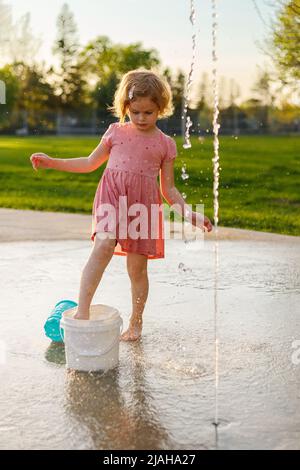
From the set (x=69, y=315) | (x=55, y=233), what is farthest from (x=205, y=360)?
(x=55, y=233)

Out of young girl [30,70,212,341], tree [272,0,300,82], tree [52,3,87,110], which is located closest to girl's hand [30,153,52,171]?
young girl [30,70,212,341]

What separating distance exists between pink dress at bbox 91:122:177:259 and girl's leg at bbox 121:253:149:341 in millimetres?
70

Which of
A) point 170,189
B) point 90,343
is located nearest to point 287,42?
point 170,189

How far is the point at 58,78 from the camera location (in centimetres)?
5375

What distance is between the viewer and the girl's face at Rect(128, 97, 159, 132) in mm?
3535

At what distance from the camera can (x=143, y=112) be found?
3.56m

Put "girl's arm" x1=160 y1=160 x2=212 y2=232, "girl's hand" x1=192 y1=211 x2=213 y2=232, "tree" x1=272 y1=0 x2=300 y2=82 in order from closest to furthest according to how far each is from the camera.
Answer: "girl's hand" x1=192 y1=211 x2=213 y2=232, "girl's arm" x1=160 y1=160 x2=212 y2=232, "tree" x1=272 y1=0 x2=300 y2=82

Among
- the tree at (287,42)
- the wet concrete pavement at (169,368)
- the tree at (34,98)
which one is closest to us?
the wet concrete pavement at (169,368)

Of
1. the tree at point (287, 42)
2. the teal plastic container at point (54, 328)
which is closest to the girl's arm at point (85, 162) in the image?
the teal plastic container at point (54, 328)

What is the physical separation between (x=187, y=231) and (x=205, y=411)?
4880 millimetres

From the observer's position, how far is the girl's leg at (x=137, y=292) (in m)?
3.73

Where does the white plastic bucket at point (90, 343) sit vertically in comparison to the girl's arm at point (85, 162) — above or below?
below

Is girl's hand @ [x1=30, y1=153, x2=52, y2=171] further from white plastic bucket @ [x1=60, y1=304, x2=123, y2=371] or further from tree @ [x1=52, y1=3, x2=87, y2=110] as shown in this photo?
tree @ [x1=52, y1=3, x2=87, y2=110]

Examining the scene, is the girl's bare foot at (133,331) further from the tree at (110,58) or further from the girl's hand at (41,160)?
the tree at (110,58)
